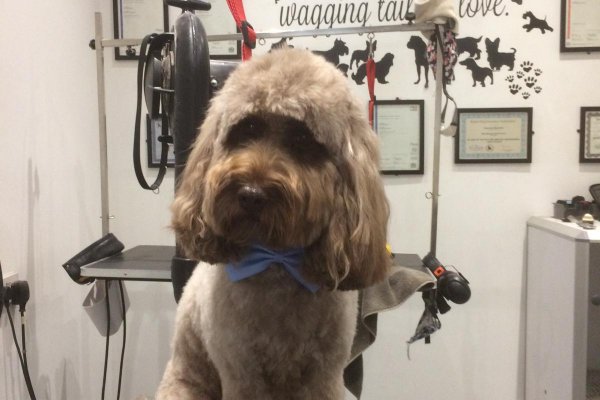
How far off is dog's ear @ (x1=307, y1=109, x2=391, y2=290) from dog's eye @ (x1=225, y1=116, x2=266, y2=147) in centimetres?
13

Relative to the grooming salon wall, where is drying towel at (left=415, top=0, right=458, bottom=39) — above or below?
above

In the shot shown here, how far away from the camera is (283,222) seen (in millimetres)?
643

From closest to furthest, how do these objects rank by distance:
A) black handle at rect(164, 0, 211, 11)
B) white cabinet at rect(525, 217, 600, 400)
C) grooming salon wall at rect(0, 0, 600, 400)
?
black handle at rect(164, 0, 211, 11), white cabinet at rect(525, 217, 600, 400), grooming salon wall at rect(0, 0, 600, 400)

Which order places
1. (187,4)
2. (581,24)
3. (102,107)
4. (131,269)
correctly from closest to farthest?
(187,4), (131,269), (102,107), (581,24)

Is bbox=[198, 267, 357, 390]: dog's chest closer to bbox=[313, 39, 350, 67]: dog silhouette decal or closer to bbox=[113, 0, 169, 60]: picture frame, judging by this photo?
bbox=[313, 39, 350, 67]: dog silhouette decal

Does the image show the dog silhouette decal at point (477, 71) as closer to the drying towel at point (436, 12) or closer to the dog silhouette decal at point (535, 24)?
the dog silhouette decal at point (535, 24)

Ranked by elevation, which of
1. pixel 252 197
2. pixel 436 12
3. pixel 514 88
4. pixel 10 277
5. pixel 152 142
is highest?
pixel 436 12

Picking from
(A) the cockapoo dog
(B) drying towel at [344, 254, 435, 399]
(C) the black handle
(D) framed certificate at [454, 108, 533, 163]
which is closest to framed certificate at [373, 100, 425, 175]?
(D) framed certificate at [454, 108, 533, 163]

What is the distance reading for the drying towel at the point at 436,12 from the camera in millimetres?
1242

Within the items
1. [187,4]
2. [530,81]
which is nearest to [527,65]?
[530,81]

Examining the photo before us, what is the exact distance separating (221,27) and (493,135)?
3.66ft

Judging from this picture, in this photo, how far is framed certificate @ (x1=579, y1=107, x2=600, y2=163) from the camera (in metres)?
1.72

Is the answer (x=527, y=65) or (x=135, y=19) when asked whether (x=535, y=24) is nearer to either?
(x=527, y=65)

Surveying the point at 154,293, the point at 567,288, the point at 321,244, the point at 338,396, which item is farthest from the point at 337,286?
the point at 154,293
